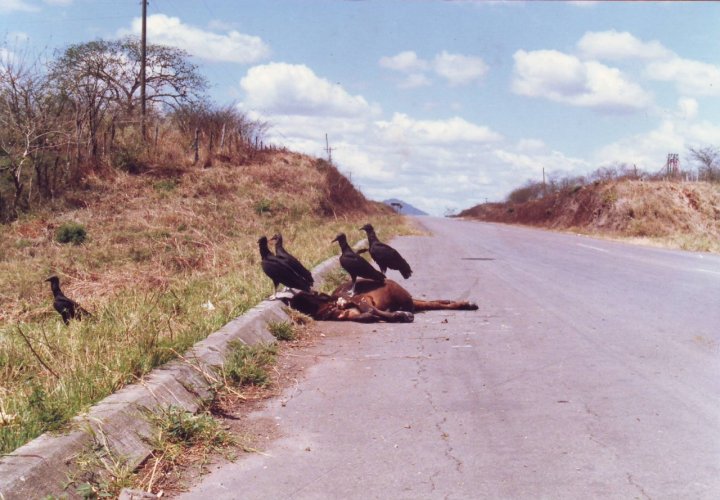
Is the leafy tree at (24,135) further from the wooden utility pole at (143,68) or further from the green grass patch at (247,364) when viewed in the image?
the green grass patch at (247,364)

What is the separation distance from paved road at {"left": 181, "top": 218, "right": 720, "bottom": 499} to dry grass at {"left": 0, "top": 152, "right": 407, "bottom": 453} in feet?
3.24

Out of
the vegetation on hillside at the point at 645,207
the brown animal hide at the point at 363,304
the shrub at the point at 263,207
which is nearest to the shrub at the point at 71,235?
the shrub at the point at 263,207

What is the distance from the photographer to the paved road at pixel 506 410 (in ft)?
11.0

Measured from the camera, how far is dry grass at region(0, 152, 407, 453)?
4.34m

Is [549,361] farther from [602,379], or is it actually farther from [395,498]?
[395,498]

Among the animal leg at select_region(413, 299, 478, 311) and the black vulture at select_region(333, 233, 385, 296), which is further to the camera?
the animal leg at select_region(413, 299, 478, 311)

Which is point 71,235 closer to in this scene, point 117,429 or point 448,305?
point 448,305

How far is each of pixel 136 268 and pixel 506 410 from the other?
33.5ft

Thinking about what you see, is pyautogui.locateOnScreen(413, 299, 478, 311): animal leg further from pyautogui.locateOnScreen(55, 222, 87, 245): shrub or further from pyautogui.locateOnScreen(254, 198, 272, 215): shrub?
pyautogui.locateOnScreen(254, 198, 272, 215): shrub

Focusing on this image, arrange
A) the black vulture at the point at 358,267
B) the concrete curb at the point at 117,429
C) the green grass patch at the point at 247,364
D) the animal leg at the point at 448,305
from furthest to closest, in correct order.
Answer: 1. the animal leg at the point at 448,305
2. the black vulture at the point at 358,267
3. the green grass patch at the point at 247,364
4. the concrete curb at the point at 117,429

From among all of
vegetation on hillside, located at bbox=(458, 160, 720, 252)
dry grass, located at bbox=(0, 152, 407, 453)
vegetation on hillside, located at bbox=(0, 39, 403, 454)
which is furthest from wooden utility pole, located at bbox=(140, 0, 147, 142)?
vegetation on hillside, located at bbox=(458, 160, 720, 252)

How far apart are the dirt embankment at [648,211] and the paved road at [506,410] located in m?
21.7

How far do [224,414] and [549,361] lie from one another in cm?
270

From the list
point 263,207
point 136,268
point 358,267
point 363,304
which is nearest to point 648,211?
point 263,207
